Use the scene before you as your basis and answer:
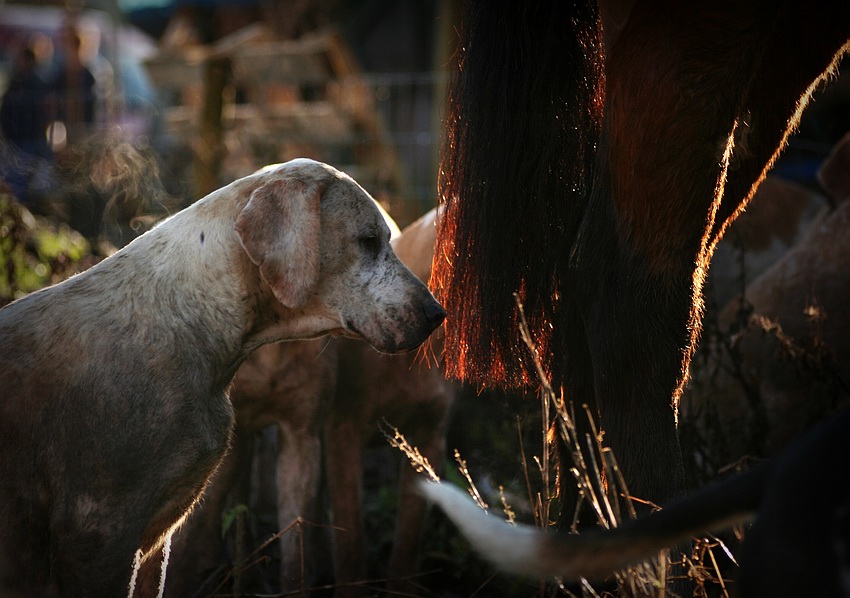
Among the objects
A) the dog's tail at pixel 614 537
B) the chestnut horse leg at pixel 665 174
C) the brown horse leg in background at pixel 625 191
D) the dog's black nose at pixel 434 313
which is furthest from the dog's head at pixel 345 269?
the dog's tail at pixel 614 537

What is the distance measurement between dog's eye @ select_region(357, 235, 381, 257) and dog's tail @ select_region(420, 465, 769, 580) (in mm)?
1259

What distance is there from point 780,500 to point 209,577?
2.51 metres

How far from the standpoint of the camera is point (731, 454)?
407 centimetres

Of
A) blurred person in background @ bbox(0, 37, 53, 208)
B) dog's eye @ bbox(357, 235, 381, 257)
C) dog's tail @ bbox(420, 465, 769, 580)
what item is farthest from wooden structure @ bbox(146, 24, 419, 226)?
dog's tail @ bbox(420, 465, 769, 580)

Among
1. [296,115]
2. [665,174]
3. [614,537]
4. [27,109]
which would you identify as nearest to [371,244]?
[665,174]

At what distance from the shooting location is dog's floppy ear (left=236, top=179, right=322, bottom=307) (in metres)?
2.66

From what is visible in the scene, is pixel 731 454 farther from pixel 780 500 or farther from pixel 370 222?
pixel 780 500

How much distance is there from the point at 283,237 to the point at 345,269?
0.25m

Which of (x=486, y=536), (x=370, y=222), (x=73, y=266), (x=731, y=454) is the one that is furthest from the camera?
(x=73, y=266)

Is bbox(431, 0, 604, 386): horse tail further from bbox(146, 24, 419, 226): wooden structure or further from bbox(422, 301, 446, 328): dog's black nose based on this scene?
bbox(146, 24, 419, 226): wooden structure

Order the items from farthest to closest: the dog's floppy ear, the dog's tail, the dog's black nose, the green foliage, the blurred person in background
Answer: the blurred person in background → the green foliage → the dog's black nose → the dog's floppy ear → the dog's tail

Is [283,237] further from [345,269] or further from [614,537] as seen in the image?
[614,537]

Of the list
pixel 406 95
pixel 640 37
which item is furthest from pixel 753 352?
pixel 406 95

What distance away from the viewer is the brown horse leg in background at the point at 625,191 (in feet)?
7.97
